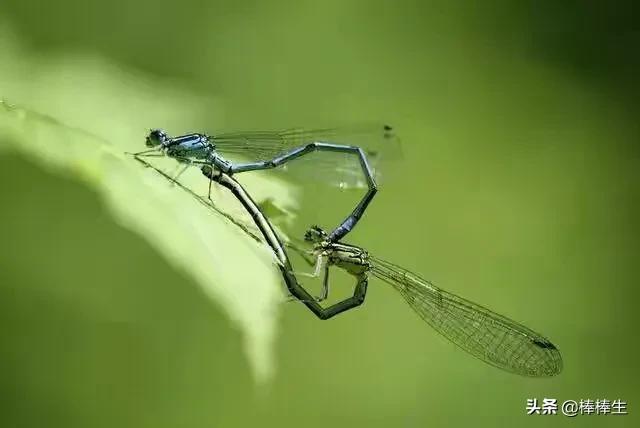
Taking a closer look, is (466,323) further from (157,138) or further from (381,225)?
(157,138)

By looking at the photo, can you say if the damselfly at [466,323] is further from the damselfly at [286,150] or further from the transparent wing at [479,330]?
the damselfly at [286,150]

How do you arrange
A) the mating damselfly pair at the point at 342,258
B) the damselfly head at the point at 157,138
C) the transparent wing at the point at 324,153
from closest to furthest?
1. the damselfly head at the point at 157,138
2. the mating damselfly pair at the point at 342,258
3. the transparent wing at the point at 324,153

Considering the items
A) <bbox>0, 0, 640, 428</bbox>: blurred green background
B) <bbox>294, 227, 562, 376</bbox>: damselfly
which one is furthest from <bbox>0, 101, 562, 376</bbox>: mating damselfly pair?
<bbox>0, 0, 640, 428</bbox>: blurred green background

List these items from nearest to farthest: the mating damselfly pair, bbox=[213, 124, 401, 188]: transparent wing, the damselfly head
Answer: the damselfly head → the mating damselfly pair → bbox=[213, 124, 401, 188]: transparent wing

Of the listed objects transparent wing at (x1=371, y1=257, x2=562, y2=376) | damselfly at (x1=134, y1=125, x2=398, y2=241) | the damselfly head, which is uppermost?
damselfly at (x1=134, y1=125, x2=398, y2=241)

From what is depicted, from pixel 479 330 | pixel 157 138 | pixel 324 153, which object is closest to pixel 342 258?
pixel 324 153

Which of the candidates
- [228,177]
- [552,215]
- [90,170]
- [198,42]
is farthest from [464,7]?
[90,170]

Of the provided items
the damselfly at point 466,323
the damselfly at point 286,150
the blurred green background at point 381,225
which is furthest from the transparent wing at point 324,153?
the damselfly at point 466,323

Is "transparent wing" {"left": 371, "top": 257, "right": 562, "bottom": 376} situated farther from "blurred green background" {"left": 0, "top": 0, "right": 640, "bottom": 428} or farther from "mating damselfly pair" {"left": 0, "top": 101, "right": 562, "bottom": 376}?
"blurred green background" {"left": 0, "top": 0, "right": 640, "bottom": 428}
